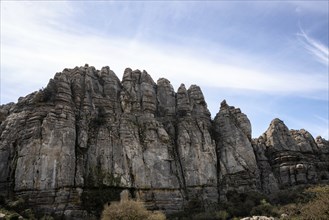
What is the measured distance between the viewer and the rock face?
4491cm

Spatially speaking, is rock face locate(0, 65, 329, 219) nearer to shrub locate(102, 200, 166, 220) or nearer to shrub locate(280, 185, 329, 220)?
shrub locate(102, 200, 166, 220)

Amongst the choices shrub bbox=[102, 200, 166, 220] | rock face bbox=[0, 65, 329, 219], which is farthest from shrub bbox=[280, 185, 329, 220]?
shrub bbox=[102, 200, 166, 220]

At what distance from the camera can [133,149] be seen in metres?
52.0

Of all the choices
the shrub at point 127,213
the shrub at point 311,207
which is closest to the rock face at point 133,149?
the shrub at point 127,213

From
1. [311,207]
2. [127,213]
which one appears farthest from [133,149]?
[311,207]

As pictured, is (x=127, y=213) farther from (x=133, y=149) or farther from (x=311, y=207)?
(x=311, y=207)

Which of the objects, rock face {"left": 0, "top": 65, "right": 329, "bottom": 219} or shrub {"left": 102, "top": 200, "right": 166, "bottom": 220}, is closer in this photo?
shrub {"left": 102, "top": 200, "right": 166, "bottom": 220}

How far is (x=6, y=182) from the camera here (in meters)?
44.4

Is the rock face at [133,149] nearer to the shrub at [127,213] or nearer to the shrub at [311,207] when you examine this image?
the shrub at [127,213]

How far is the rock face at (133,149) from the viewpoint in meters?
44.9

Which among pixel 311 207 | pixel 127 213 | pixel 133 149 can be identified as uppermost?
pixel 133 149

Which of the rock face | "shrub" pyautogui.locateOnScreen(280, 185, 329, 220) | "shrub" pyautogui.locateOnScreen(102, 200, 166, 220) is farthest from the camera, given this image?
the rock face

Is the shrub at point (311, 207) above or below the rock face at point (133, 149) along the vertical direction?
below

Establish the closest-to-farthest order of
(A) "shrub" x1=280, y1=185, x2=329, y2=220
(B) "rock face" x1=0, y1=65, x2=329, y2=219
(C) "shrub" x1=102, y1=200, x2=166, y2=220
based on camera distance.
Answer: (A) "shrub" x1=280, y1=185, x2=329, y2=220, (C) "shrub" x1=102, y1=200, x2=166, y2=220, (B) "rock face" x1=0, y1=65, x2=329, y2=219
